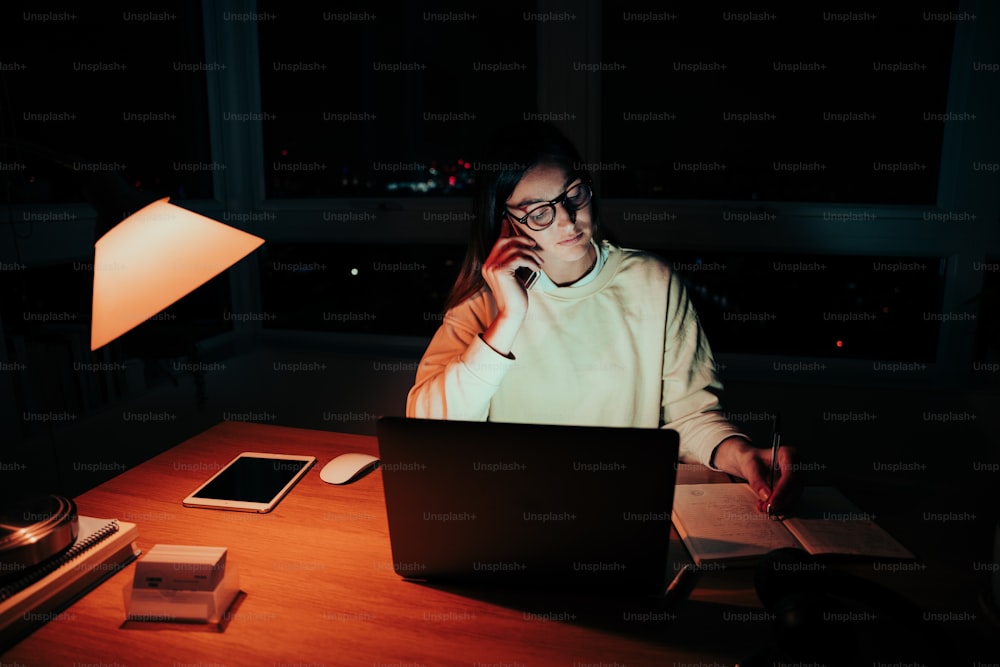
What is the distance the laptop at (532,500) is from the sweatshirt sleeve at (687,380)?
0.56m

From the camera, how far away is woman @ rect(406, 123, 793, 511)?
1.53 m

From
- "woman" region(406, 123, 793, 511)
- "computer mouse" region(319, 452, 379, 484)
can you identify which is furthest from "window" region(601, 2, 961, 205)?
"computer mouse" region(319, 452, 379, 484)

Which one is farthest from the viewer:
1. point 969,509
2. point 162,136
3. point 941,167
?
point 162,136

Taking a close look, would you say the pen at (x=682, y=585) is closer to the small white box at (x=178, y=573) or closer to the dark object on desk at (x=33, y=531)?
the small white box at (x=178, y=573)

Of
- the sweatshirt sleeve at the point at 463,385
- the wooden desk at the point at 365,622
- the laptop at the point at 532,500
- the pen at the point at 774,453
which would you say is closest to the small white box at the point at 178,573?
the wooden desk at the point at 365,622

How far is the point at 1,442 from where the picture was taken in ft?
6.41

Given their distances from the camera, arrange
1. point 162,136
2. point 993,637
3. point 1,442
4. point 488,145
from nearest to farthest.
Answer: point 993,637 → point 488,145 → point 1,442 → point 162,136

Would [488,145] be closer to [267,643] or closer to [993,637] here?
[267,643]

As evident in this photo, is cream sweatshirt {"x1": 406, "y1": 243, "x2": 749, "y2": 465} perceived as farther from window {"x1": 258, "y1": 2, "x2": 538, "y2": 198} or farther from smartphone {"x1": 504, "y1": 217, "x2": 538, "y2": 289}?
window {"x1": 258, "y1": 2, "x2": 538, "y2": 198}

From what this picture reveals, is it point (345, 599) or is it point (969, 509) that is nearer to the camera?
point (345, 599)

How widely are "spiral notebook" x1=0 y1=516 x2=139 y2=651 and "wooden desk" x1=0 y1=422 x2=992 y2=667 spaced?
2cm

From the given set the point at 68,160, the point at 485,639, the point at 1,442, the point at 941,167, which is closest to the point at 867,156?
the point at 941,167

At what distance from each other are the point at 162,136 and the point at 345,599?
2316mm

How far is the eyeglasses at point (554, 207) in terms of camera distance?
5.04ft
